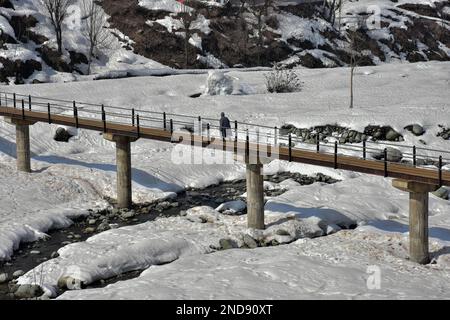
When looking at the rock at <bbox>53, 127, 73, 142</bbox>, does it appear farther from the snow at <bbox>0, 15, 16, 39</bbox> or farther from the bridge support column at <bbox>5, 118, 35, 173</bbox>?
the snow at <bbox>0, 15, 16, 39</bbox>

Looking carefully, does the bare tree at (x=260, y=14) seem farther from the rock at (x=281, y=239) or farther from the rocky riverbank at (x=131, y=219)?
the rock at (x=281, y=239)

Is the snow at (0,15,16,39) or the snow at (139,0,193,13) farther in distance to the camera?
the snow at (139,0,193,13)

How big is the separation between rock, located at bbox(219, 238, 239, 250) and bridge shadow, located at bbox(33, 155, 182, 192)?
9.35 m

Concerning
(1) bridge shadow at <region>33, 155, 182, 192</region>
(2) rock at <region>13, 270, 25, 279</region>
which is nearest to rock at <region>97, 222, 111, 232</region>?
(2) rock at <region>13, 270, 25, 279</region>

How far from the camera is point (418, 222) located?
86.3ft

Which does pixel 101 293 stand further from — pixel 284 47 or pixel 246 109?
pixel 284 47

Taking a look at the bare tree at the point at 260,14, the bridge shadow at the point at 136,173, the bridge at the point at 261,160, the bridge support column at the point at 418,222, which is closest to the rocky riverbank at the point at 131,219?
the bridge shadow at the point at 136,173

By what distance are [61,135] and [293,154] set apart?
69.7 ft

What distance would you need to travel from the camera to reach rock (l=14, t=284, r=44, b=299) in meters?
23.1

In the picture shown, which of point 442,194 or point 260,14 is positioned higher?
point 260,14

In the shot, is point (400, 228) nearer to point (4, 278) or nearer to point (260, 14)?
point (4, 278)

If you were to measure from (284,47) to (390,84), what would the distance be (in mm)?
24367

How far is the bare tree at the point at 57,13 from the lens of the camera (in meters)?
69.9

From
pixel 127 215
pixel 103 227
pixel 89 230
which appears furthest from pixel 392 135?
pixel 89 230
